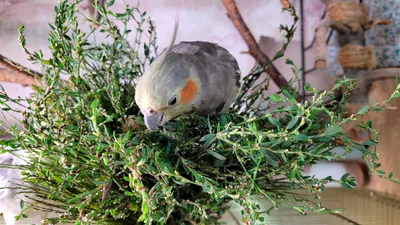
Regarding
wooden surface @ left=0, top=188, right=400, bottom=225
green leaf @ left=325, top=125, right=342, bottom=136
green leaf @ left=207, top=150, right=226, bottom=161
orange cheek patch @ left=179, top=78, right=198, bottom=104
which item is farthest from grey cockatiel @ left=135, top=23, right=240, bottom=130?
wooden surface @ left=0, top=188, right=400, bottom=225

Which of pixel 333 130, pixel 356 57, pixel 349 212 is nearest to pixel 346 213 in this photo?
pixel 349 212

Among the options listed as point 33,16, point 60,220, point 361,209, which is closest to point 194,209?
point 60,220

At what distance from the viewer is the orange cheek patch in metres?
0.60

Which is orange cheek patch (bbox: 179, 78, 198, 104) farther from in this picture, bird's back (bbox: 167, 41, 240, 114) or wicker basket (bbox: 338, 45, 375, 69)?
wicker basket (bbox: 338, 45, 375, 69)

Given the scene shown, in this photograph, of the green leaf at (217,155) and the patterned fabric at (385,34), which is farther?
the patterned fabric at (385,34)

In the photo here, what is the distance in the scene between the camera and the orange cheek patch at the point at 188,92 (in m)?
0.60

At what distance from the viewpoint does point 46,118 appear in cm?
50

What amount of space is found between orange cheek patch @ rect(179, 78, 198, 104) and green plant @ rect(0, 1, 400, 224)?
0.12ft

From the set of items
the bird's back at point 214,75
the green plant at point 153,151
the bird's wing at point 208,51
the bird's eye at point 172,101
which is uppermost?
the bird's wing at point 208,51

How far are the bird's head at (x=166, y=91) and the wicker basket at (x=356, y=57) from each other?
75 centimetres

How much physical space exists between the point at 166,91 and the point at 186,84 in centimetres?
5

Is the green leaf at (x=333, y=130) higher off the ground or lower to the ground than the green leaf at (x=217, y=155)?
higher

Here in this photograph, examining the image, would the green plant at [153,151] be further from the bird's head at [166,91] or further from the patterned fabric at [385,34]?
the patterned fabric at [385,34]

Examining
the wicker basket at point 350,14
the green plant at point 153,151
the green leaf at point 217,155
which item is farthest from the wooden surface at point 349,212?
the wicker basket at point 350,14
